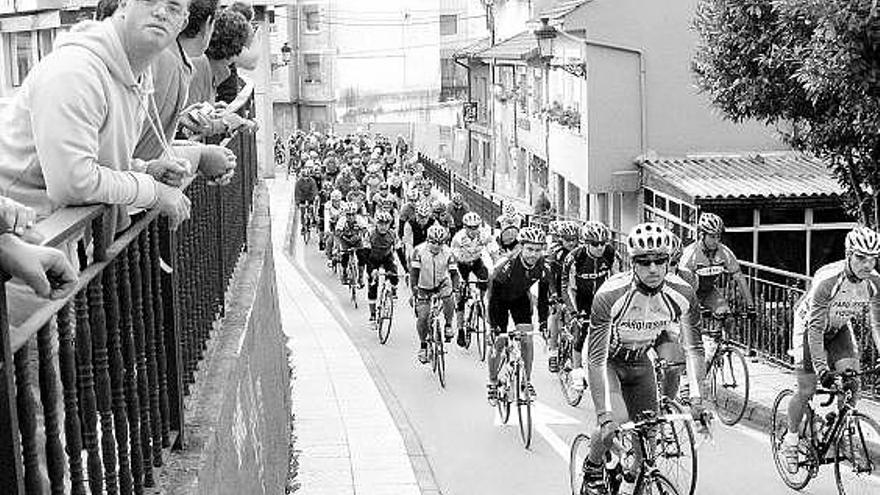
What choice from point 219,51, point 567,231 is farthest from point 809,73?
point 219,51

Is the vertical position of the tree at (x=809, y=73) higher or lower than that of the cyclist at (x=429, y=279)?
higher

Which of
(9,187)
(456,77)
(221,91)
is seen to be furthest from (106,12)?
(456,77)

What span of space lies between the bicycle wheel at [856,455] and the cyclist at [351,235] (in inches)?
600

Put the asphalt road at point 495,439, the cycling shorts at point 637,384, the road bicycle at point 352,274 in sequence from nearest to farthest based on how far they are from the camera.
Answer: the cycling shorts at point 637,384, the asphalt road at point 495,439, the road bicycle at point 352,274

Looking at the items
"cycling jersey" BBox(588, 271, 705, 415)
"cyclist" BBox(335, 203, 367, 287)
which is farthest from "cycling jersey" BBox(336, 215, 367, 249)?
"cycling jersey" BBox(588, 271, 705, 415)

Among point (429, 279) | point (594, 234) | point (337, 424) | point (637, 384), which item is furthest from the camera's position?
point (429, 279)

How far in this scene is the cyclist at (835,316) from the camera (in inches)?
384

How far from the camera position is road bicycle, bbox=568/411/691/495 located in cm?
838

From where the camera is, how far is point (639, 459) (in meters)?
8.55

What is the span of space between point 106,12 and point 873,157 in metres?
11.3

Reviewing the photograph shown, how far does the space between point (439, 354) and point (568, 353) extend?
1.94m

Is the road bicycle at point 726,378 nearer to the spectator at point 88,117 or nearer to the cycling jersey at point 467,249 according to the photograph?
the cycling jersey at point 467,249

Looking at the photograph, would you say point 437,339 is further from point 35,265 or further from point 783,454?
point 35,265

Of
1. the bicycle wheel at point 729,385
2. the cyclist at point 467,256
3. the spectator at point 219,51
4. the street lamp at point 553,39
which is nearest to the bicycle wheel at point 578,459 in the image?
the spectator at point 219,51
